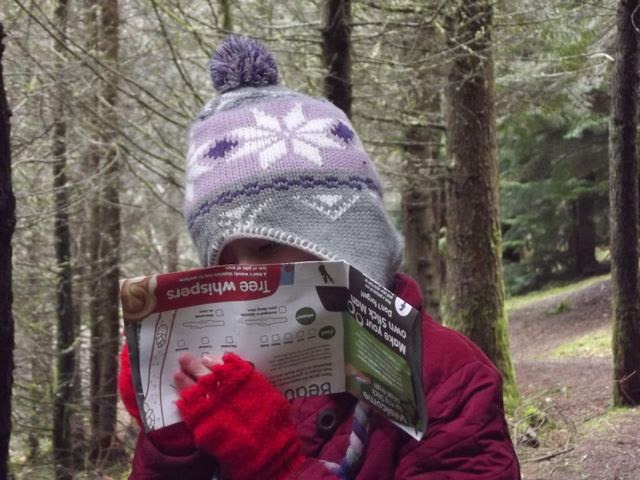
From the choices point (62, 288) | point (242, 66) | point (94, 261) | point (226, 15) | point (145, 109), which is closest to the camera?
point (242, 66)

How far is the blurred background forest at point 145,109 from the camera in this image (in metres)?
5.80

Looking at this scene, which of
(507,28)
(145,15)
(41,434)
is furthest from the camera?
(41,434)

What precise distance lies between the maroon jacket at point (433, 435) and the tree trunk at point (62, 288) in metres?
4.61

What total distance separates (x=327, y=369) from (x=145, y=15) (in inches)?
209

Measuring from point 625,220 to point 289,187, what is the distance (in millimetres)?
4976

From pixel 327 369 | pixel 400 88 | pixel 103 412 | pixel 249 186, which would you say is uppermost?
pixel 400 88

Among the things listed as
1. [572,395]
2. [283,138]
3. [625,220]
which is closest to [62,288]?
[572,395]

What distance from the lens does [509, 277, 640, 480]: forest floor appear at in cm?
499

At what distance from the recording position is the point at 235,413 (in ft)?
4.86

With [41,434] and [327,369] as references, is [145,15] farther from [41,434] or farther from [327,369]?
[327,369]

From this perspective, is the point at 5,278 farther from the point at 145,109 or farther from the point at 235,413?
the point at 145,109

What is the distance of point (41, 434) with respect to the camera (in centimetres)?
796

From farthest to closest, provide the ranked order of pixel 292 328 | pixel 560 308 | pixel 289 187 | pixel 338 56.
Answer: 1. pixel 560 308
2. pixel 338 56
3. pixel 289 187
4. pixel 292 328

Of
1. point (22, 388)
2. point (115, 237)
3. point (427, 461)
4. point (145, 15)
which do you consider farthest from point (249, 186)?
point (115, 237)
